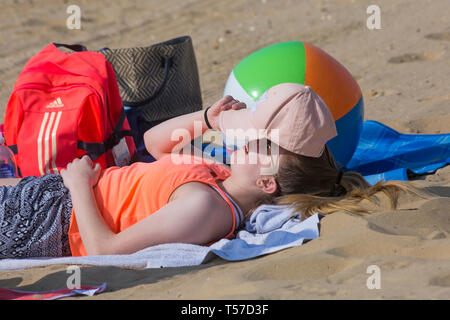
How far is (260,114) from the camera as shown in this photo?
301 centimetres

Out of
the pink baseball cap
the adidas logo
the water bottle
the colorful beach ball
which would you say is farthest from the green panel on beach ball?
the water bottle

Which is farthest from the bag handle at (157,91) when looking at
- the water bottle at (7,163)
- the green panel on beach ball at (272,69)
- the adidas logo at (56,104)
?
the water bottle at (7,163)

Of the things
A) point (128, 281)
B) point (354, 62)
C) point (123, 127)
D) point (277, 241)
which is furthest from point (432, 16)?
point (128, 281)

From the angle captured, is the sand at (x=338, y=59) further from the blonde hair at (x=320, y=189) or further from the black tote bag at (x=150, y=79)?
the black tote bag at (x=150, y=79)

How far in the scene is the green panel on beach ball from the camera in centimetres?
391

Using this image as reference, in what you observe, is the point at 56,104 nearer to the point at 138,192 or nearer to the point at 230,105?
the point at 138,192

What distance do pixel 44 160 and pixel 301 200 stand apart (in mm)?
1472

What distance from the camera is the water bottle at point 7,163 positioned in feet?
12.2

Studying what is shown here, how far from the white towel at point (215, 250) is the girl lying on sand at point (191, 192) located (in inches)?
2.7

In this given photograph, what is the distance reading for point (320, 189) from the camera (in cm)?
331
